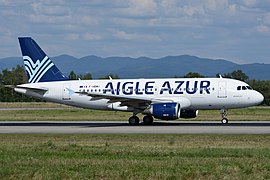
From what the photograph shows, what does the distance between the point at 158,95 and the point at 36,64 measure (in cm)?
1047

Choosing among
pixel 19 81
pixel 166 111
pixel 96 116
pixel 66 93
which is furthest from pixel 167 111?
pixel 19 81

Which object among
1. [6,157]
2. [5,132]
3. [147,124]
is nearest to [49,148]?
[6,157]

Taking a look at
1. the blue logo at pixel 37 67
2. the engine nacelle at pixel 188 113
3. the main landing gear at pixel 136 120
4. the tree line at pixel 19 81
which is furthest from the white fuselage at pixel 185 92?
the tree line at pixel 19 81

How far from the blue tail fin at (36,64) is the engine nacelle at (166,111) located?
9994 mm

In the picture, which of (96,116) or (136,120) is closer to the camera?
(136,120)

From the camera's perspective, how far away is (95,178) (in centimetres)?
1630

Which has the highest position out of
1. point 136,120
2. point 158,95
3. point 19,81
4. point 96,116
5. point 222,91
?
point 19,81

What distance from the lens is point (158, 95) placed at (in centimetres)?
4688

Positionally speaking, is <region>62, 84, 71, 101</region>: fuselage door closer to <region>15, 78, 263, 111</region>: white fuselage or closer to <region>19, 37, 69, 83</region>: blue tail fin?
<region>15, 78, 263, 111</region>: white fuselage

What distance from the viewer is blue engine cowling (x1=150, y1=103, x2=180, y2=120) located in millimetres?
44219

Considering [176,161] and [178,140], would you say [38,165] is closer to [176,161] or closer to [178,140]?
[176,161]

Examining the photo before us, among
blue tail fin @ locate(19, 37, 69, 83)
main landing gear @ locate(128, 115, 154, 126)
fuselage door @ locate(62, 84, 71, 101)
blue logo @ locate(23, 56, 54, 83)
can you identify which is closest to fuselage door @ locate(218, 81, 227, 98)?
main landing gear @ locate(128, 115, 154, 126)

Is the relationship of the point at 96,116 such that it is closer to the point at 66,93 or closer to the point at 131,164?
the point at 66,93

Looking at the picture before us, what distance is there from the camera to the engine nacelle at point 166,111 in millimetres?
44250
